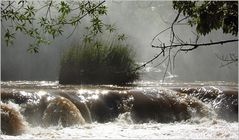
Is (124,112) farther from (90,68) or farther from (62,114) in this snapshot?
(90,68)

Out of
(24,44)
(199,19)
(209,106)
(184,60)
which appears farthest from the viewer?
(184,60)

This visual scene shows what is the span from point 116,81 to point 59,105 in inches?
150

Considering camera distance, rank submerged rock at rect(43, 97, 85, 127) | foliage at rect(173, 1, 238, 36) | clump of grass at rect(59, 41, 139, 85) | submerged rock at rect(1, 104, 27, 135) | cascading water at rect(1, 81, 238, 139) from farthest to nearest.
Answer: clump of grass at rect(59, 41, 139, 85) < submerged rock at rect(43, 97, 85, 127) < cascading water at rect(1, 81, 238, 139) < submerged rock at rect(1, 104, 27, 135) < foliage at rect(173, 1, 238, 36)

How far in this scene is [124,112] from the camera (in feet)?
25.8

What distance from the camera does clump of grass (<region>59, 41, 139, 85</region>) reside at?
35.3 feet

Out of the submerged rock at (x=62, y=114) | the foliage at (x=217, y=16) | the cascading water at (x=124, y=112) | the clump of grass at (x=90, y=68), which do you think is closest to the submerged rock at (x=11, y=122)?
the cascading water at (x=124, y=112)

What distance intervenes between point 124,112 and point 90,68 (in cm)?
316

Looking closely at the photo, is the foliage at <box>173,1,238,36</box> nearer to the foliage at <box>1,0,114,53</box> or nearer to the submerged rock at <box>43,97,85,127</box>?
the foliage at <box>1,0,114,53</box>

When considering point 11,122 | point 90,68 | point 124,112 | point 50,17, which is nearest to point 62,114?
point 11,122

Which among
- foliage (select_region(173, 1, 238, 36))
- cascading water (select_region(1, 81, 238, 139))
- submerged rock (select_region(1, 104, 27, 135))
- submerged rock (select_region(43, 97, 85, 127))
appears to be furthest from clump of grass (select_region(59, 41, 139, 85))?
foliage (select_region(173, 1, 238, 36))

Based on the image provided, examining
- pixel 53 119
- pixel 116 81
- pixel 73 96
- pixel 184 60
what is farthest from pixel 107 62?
pixel 184 60

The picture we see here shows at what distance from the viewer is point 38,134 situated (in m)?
6.09

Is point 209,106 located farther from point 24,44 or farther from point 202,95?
point 24,44

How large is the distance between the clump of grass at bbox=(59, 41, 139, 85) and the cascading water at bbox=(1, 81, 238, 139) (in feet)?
6.62
